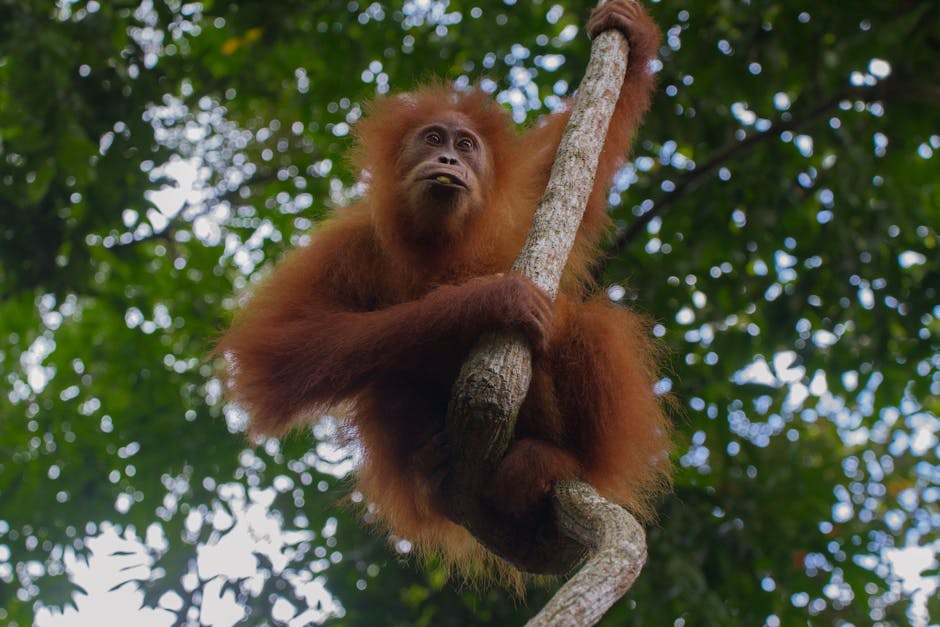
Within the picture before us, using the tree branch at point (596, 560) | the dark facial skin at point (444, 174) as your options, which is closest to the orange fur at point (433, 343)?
Answer: the dark facial skin at point (444, 174)

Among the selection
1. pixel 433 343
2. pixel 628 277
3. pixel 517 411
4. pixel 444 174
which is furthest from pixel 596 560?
pixel 628 277

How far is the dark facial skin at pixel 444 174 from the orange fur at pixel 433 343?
6 cm

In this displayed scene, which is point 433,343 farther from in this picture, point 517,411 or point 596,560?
point 596,560

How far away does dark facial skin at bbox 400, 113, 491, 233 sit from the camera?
13.3 feet

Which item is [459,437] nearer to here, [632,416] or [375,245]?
[632,416]

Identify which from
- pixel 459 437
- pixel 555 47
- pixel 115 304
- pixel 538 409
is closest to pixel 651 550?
pixel 538 409

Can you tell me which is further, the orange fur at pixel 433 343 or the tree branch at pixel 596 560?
the orange fur at pixel 433 343

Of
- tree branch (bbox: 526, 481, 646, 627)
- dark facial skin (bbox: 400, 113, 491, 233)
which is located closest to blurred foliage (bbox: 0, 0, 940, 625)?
dark facial skin (bbox: 400, 113, 491, 233)

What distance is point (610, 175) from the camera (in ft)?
16.1

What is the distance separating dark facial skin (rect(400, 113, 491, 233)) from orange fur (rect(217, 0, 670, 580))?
2.3 inches

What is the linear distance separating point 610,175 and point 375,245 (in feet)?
4.59

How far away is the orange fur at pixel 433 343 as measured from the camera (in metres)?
3.35

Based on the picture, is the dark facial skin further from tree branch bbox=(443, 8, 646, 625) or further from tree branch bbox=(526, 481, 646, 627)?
tree branch bbox=(526, 481, 646, 627)

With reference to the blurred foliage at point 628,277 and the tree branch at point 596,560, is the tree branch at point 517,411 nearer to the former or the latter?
the tree branch at point 596,560
